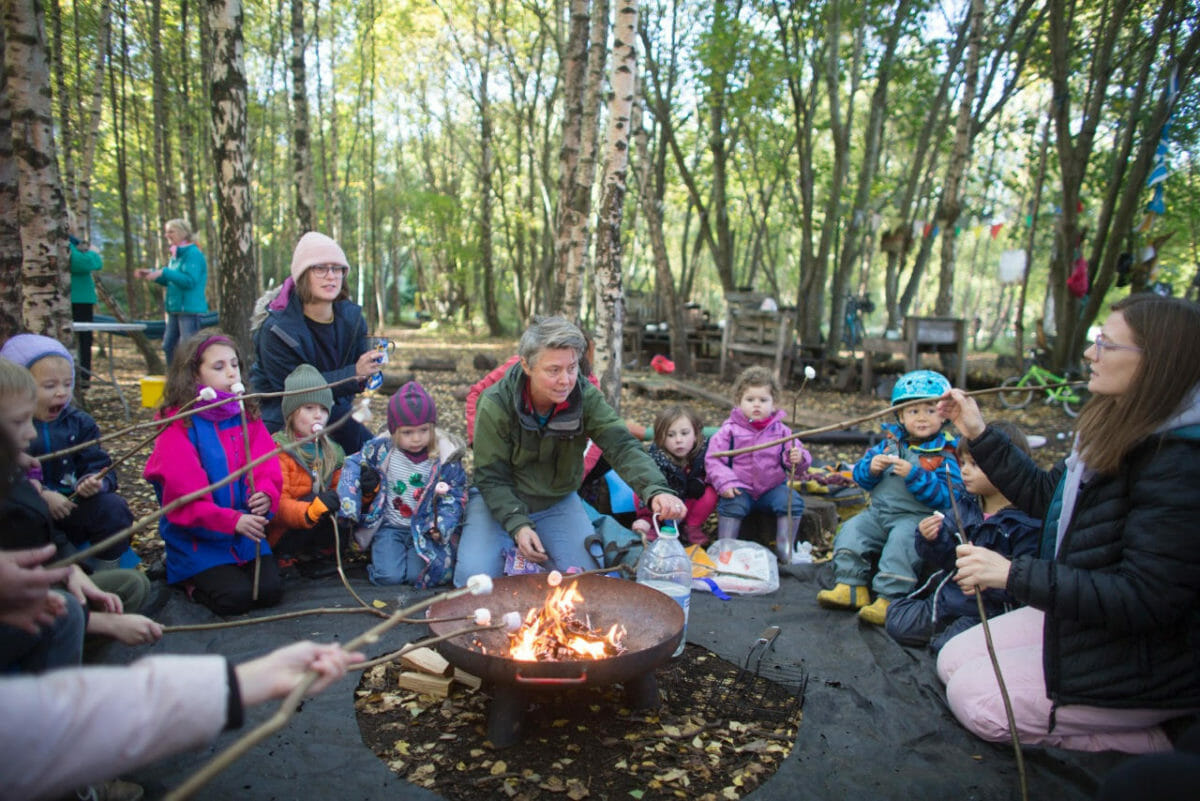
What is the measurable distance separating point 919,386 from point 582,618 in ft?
8.08

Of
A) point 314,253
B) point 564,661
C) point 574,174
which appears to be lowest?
point 564,661

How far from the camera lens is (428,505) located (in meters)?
4.43

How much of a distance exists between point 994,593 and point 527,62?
21.9 m

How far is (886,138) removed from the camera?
26.4 meters

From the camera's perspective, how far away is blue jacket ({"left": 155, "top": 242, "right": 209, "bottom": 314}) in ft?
28.6

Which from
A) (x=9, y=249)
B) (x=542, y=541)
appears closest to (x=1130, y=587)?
(x=542, y=541)

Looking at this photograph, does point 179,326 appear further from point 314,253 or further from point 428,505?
point 428,505

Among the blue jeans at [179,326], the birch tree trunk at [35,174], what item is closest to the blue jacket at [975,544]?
the birch tree trunk at [35,174]

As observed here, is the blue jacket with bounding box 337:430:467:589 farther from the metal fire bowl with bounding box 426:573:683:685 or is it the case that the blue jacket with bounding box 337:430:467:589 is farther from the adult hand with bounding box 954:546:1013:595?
the adult hand with bounding box 954:546:1013:595

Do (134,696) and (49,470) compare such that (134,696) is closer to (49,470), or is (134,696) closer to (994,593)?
(49,470)

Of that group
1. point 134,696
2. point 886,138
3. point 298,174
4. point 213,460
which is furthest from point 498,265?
point 134,696

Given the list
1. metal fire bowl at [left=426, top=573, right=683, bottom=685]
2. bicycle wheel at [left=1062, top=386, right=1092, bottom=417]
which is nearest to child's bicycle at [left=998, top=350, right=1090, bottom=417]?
bicycle wheel at [left=1062, top=386, right=1092, bottom=417]

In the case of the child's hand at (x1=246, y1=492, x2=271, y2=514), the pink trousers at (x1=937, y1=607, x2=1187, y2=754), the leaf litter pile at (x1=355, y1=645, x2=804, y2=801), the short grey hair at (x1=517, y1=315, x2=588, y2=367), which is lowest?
the leaf litter pile at (x1=355, y1=645, x2=804, y2=801)

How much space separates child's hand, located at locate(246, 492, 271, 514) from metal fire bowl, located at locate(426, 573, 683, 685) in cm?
131
